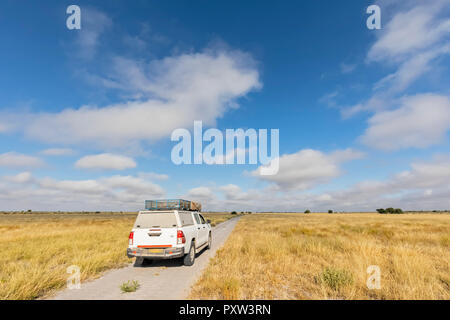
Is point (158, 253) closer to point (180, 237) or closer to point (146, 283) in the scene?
point (180, 237)

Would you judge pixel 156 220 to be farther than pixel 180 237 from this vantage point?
Yes

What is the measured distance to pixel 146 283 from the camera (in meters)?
6.42

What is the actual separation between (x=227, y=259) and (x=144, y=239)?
3.29 metres

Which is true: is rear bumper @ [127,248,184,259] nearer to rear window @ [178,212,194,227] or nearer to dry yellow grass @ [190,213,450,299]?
rear window @ [178,212,194,227]

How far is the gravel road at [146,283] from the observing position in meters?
5.40

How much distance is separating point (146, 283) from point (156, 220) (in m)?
2.32

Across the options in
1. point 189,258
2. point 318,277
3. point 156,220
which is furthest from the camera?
point 189,258

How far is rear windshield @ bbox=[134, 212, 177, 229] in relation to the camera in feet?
27.2

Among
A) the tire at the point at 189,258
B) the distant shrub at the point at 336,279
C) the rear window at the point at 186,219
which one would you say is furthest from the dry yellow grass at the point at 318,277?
the rear window at the point at 186,219

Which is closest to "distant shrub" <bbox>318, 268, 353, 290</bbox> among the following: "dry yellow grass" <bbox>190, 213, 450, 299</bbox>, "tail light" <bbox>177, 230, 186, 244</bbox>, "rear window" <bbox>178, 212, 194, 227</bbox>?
"dry yellow grass" <bbox>190, 213, 450, 299</bbox>

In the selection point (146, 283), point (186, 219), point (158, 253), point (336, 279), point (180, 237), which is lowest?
point (146, 283)

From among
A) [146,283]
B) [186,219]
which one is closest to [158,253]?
[146,283]
